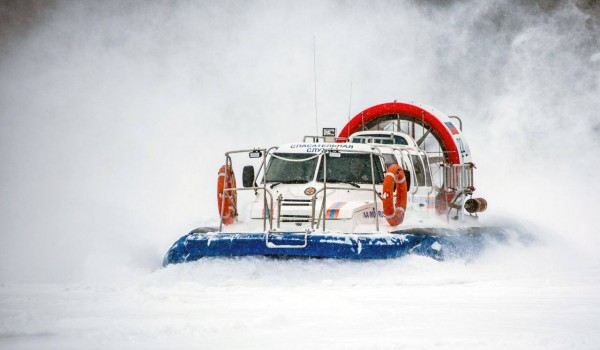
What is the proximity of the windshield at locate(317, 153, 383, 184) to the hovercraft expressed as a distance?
0.5 inches

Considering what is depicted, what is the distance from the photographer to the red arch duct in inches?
469

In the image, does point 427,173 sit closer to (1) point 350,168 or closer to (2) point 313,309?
(1) point 350,168

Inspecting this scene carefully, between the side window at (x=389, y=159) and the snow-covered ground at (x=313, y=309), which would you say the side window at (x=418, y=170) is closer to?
the side window at (x=389, y=159)

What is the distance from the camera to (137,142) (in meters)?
18.5

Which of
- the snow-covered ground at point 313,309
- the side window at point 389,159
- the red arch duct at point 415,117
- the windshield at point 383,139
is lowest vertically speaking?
the snow-covered ground at point 313,309

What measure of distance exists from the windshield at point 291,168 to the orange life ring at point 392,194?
1087 mm

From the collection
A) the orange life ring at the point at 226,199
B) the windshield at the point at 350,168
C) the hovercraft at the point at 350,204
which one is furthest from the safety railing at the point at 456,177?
the orange life ring at the point at 226,199

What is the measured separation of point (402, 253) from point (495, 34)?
47.4ft

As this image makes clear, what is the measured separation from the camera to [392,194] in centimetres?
895

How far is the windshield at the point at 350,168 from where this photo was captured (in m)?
9.73

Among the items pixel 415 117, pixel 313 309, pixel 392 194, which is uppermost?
pixel 415 117

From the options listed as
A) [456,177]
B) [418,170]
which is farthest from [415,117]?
[418,170]

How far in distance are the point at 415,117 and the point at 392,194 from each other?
3663mm

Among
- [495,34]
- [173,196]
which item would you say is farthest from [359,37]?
[173,196]
